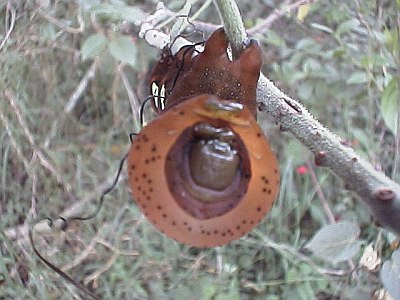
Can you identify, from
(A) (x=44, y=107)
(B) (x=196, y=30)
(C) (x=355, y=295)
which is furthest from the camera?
(A) (x=44, y=107)

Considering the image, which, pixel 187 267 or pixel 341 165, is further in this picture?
pixel 187 267

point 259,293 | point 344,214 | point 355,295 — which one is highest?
point 355,295

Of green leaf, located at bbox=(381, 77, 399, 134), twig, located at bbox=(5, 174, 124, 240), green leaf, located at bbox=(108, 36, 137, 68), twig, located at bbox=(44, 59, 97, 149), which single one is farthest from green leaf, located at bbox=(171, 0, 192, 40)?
twig, located at bbox=(44, 59, 97, 149)

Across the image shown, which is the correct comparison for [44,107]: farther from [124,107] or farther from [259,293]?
[259,293]

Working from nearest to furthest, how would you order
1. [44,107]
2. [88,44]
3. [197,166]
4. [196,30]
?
[197,166] < [196,30] < [88,44] < [44,107]

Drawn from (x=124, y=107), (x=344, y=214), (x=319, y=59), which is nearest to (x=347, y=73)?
(x=319, y=59)

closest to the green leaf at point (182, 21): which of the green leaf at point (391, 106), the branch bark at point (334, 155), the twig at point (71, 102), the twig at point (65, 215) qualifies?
the branch bark at point (334, 155)

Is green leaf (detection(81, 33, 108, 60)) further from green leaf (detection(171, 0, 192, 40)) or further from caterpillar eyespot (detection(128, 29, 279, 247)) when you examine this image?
caterpillar eyespot (detection(128, 29, 279, 247))

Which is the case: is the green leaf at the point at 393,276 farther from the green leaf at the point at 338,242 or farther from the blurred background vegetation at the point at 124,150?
the blurred background vegetation at the point at 124,150
